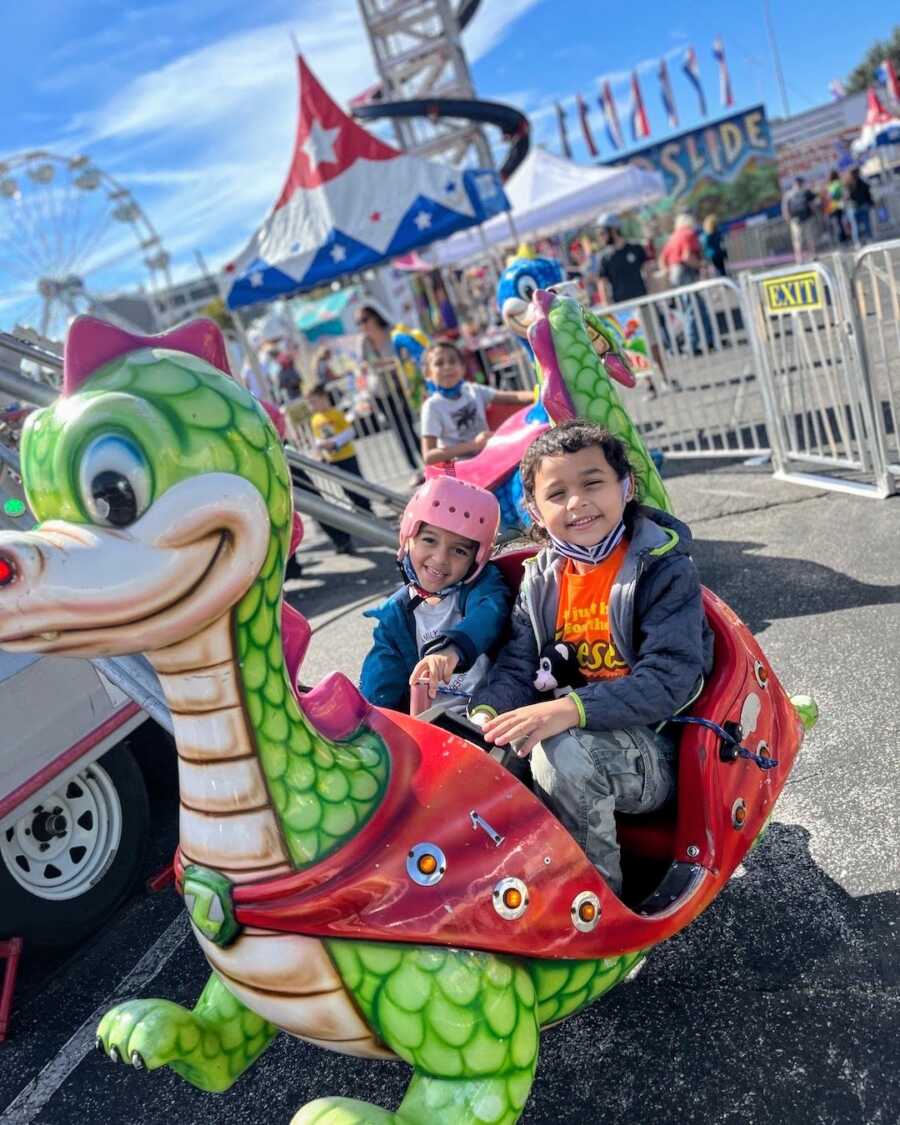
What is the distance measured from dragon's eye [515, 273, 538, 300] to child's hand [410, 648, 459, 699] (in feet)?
10.9

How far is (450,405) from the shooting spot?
19.8 ft

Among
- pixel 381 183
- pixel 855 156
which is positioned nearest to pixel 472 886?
pixel 381 183

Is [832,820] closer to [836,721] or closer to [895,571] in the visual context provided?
[836,721]

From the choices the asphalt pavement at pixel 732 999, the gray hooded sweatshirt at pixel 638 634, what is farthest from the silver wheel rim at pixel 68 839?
the gray hooded sweatshirt at pixel 638 634

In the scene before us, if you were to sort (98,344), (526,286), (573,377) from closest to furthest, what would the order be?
(98,344), (573,377), (526,286)

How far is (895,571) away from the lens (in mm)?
4332

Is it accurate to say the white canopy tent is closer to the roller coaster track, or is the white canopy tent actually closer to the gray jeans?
the roller coaster track

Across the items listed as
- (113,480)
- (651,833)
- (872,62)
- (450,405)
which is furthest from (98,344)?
(872,62)

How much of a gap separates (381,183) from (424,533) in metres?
7.33

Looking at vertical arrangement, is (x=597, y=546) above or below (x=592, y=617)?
above

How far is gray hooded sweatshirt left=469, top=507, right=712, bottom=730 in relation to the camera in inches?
80.4

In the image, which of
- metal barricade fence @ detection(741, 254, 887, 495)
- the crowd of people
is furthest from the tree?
metal barricade fence @ detection(741, 254, 887, 495)

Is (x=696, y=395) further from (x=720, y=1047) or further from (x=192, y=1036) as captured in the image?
(x=192, y=1036)

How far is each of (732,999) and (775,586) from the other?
2720 mm
